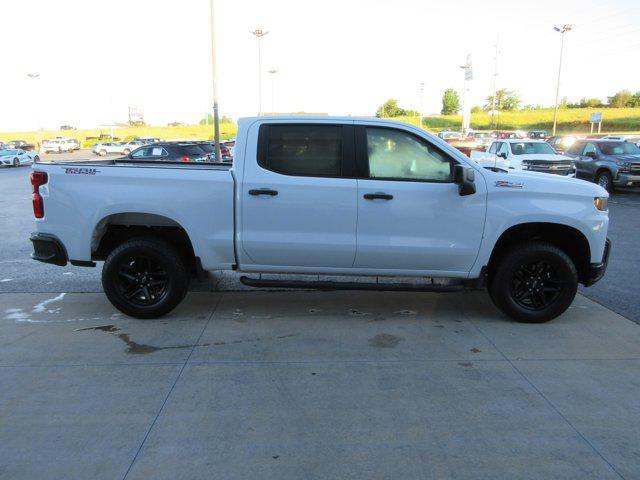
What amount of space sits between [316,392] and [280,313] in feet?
5.89

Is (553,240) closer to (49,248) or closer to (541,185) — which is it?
(541,185)

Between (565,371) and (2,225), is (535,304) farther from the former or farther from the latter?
(2,225)

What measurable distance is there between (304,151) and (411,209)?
1.17 metres

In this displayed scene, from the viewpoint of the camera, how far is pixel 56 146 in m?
57.4

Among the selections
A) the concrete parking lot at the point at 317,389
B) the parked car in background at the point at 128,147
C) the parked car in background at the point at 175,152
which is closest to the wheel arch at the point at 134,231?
the concrete parking lot at the point at 317,389

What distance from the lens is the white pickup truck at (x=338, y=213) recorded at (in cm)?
486

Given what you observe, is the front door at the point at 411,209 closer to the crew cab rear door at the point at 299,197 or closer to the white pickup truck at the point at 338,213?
the white pickup truck at the point at 338,213

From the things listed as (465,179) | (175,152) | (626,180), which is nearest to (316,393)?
(465,179)

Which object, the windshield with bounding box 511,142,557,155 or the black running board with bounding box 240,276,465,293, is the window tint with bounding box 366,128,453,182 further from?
the windshield with bounding box 511,142,557,155

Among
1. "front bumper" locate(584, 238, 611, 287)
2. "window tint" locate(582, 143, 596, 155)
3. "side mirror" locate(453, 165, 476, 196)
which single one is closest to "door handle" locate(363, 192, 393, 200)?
"side mirror" locate(453, 165, 476, 196)

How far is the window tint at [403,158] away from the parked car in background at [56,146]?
60.0m

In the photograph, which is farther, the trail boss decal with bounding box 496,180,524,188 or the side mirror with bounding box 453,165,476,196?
the trail boss decal with bounding box 496,180,524,188

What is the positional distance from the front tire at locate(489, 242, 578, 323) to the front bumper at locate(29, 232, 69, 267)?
4.30 m

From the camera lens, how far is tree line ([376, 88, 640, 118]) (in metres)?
104
